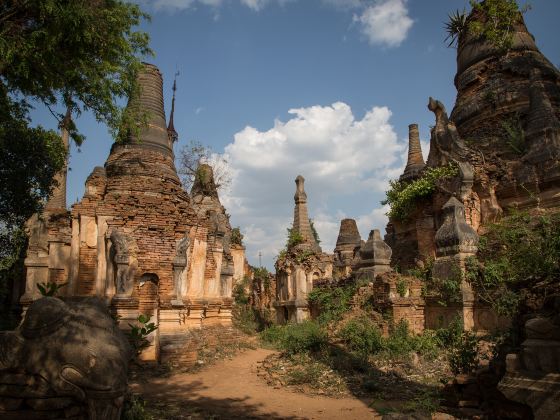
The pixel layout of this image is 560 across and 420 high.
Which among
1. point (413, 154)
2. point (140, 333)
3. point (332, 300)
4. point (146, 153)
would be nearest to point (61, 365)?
point (140, 333)

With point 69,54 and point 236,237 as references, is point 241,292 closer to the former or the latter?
point 236,237

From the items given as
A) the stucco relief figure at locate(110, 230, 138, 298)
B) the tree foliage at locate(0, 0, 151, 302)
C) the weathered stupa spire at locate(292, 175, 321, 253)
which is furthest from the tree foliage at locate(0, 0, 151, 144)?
the weathered stupa spire at locate(292, 175, 321, 253)

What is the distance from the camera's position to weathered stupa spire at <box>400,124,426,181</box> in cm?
2091

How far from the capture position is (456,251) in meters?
10.2

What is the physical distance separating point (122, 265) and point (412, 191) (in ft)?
32.1

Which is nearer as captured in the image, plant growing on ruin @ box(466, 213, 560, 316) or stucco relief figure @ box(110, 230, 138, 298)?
plant growing on ruin @ box(466, 213, 560, 316)

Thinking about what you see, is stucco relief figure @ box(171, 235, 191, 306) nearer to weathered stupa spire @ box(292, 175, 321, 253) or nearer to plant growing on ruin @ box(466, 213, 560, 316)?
plant growing on ruin @ box(466, 213, 560, 316)

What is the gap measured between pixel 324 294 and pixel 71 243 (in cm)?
802

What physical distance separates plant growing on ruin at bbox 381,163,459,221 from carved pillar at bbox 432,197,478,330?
10.8 ft

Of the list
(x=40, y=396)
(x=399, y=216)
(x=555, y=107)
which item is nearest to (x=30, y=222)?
(x=40, y=396)

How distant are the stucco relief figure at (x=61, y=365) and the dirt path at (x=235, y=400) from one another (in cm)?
265

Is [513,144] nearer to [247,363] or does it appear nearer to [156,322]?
[247,363]

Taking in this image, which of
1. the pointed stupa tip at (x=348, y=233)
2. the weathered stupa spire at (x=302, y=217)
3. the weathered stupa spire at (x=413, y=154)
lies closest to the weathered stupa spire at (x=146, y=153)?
the weathered stupa spire at (x=302, y=217)

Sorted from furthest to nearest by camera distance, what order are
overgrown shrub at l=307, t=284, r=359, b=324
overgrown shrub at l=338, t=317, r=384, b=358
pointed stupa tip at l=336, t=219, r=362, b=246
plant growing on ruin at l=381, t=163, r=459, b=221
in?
pointed stupa tip at l=336, t=219, r=362, b=246 < plant growing on ruin at l=381, t=163, r=459, b=221 < overgrown shrub at l=307, t=284, r=359, b=324 < overgrown shrub at l=338, t=317, r=384, b=358
